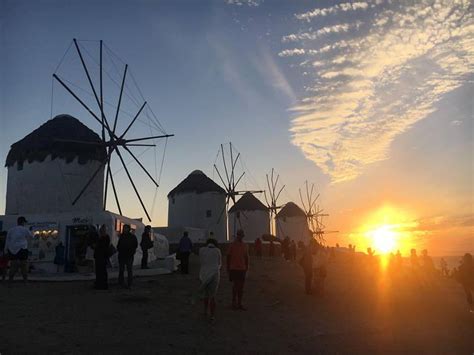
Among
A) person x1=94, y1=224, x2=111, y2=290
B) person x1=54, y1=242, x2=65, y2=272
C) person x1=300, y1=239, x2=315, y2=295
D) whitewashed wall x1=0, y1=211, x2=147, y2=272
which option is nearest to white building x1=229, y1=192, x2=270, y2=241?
whitewashed wall x1=0, y1=211, x2=147, y2=272

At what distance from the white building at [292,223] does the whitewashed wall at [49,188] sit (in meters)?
36.3

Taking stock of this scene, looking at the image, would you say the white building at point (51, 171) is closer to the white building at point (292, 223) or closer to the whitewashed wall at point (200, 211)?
the whitewashed wall at point (200, 211)

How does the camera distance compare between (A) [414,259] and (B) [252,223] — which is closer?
(A) [414,259]

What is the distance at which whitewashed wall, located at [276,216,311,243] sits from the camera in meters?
58.4

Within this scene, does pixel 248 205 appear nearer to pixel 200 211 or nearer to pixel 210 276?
pixel 200 211

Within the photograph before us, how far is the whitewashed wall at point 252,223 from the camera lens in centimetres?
5197

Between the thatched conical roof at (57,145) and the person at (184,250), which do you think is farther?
the thatched conical roof at (57,145)

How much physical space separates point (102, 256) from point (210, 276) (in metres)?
4.59

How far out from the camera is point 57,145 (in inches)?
979

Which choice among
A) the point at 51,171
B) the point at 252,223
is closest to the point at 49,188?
the point at 51,171

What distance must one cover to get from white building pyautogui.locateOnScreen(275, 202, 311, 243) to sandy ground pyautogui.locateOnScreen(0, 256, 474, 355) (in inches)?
1783

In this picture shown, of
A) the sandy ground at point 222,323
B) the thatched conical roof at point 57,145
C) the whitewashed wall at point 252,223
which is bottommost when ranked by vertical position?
the sandy ground at point 222,323

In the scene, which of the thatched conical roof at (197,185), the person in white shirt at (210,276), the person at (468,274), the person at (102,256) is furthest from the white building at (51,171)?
the person at (468,274)

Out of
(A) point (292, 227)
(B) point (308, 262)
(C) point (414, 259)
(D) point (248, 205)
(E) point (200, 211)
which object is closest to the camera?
(B) point (308, 262)
